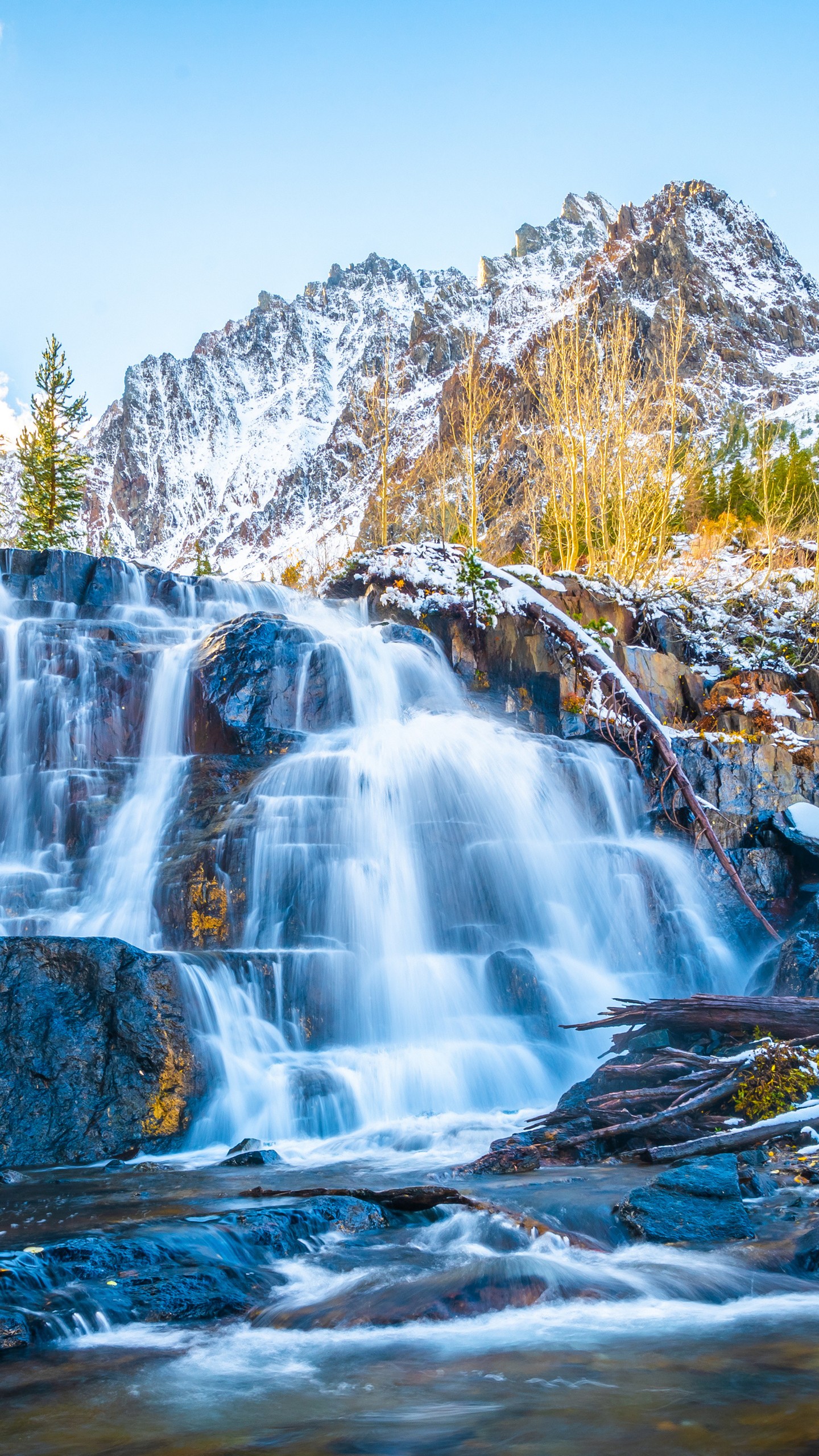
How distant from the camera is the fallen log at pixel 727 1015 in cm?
745

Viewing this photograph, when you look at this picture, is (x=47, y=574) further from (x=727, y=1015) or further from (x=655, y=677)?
(x=727, y=1015)

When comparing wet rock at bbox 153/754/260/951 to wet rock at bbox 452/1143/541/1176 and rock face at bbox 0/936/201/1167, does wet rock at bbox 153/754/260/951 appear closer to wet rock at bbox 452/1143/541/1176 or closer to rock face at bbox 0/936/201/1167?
rock face at bbox 0/936/201/1167

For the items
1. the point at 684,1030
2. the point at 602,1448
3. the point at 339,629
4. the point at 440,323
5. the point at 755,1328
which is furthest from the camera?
the point at 440,323

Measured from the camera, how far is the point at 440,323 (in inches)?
6294

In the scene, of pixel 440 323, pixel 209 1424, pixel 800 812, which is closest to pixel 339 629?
pixel 800 812

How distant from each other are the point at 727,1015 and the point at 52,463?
116 ft

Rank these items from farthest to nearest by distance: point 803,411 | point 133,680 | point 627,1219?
point 803,411 → point 133,680 → point 627,1219

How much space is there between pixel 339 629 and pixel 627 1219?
15.0 m

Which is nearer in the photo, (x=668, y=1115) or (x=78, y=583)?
(x=668, y=1115)

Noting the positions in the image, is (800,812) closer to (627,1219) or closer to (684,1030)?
(684,1030)

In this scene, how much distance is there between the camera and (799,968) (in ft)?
32.0

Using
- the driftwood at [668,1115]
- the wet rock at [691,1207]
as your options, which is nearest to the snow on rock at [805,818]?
the driftwood at [668,1115]

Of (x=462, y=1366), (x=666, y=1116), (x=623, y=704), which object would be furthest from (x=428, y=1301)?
(x=623, y=704)

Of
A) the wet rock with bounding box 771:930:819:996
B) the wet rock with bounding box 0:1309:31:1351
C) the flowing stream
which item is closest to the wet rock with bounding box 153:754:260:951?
the flowing stream
